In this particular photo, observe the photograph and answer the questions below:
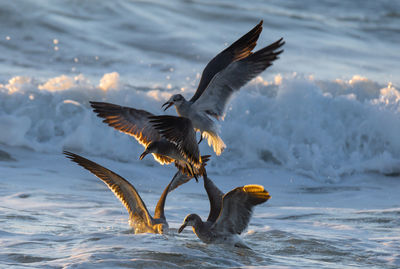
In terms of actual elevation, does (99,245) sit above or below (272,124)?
below

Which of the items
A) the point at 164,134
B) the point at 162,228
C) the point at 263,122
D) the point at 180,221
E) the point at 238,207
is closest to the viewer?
the point at 238,207

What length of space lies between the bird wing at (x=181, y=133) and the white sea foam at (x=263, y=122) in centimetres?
423

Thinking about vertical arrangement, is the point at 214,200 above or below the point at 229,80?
below

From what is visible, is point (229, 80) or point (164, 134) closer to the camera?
point (164, 134)

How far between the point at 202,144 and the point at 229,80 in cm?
481

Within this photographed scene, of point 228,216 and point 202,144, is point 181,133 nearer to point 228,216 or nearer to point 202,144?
point 228,216

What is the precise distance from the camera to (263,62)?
6.58 metres

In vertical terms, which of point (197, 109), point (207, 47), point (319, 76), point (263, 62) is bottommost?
point (197, 109)

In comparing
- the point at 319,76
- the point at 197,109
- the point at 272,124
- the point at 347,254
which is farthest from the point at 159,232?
the point at 319,76

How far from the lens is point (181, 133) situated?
610 cm

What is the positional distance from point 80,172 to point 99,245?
3748 millimetres

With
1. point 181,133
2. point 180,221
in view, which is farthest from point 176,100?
point 180,221

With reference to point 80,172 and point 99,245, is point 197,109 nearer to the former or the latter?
point 99,245

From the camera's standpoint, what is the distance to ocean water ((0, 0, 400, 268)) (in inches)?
239
